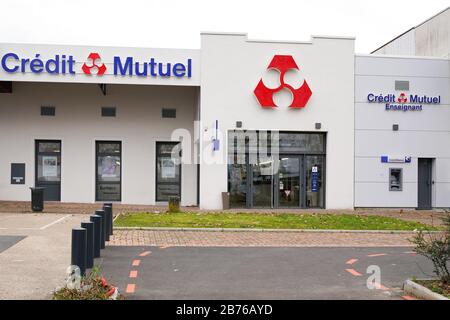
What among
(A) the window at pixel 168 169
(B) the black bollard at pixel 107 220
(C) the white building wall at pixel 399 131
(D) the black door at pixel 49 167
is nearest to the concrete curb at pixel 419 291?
(B) the black bollard at pixel 107 220

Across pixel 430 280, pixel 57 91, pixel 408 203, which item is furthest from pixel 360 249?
pixel 57 91

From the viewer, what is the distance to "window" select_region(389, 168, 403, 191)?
2450 centimetres

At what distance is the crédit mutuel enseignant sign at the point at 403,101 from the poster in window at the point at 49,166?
46.7 ft

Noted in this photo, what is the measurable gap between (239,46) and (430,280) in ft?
53.5

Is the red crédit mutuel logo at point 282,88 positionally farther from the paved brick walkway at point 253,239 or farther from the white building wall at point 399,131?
the paved brick walkway at point 253,239

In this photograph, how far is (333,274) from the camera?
10.1 meters

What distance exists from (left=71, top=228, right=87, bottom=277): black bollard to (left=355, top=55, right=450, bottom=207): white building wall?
57.6 ft

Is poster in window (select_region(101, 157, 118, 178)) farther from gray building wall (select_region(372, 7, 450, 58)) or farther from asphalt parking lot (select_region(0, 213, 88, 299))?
gray building wall (select_region(372, 7, 450, 58))

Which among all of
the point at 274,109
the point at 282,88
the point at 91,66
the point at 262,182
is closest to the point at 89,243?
the point at 91,66

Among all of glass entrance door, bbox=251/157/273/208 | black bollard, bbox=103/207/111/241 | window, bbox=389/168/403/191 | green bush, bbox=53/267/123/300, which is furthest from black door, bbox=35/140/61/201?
green bush, bbox=53/267/123/300

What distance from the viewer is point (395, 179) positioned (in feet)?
80.7

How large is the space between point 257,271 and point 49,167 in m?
17.9

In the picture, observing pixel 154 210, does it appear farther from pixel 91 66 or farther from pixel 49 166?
pixel 49 166
